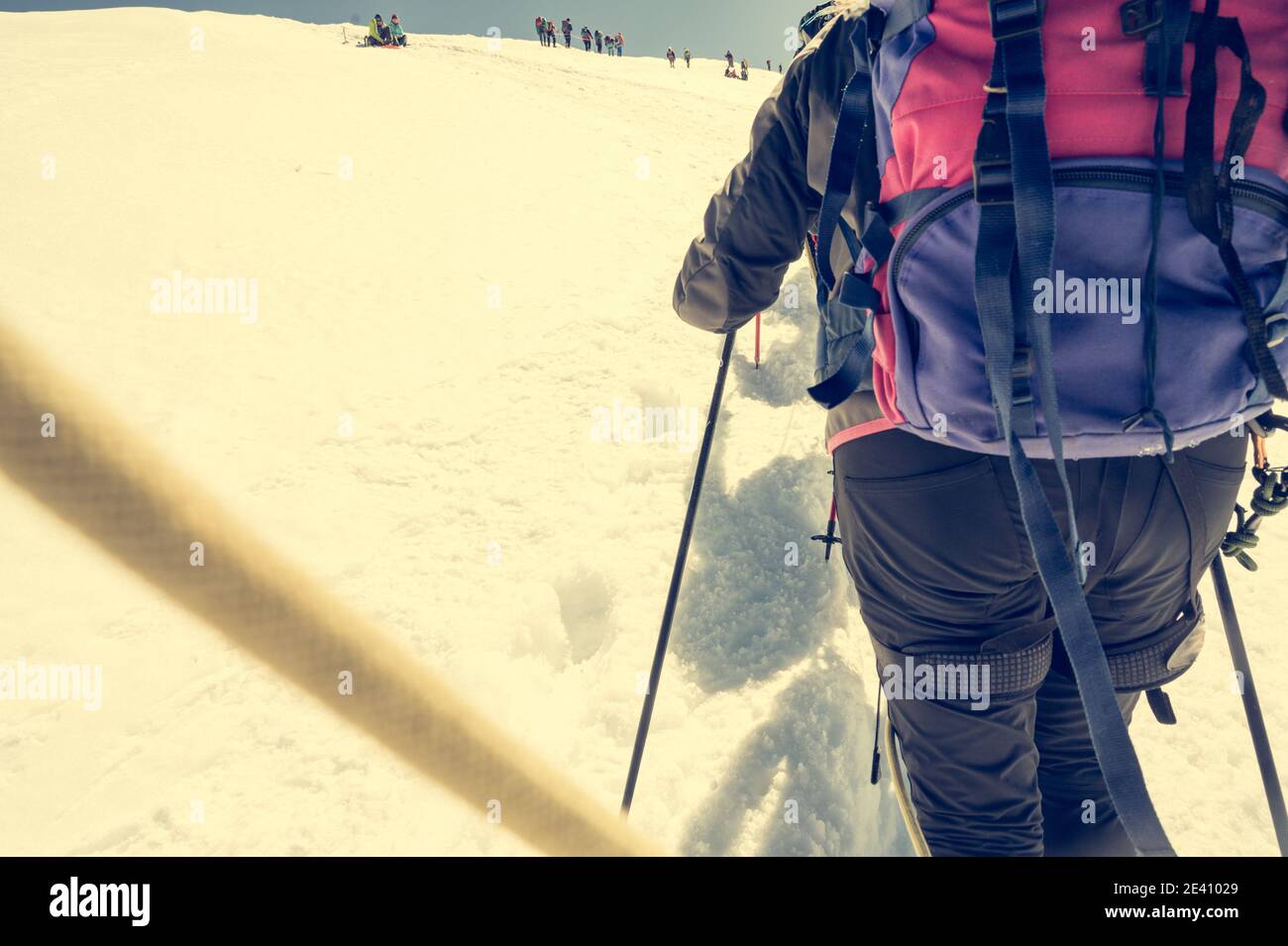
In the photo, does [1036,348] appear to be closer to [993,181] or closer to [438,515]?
[993,181]

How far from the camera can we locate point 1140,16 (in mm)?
969

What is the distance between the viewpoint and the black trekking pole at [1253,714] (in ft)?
5.78

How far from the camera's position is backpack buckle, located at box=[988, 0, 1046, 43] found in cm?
96

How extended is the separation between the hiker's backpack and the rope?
39.7 inches

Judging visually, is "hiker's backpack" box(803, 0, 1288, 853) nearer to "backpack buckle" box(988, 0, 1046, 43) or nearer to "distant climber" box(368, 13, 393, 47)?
"backpack buckle" box(988, 0, 1046, 43)

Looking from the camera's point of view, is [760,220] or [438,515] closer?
[760,220]

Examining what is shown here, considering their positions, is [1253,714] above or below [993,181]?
below

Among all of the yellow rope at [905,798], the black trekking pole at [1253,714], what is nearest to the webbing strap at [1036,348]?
the yellow rope at [905,798]

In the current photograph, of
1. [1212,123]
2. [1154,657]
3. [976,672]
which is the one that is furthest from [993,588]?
[1212,123]

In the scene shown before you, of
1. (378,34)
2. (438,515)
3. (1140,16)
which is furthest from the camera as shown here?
(378,34)

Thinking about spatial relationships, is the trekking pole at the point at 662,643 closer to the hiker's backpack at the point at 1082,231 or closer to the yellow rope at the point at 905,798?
the yellow rope at the point at 905,798

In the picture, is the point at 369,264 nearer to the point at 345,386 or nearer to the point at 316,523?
the point at 345,386

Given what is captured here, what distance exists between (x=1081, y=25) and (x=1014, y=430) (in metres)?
0.66

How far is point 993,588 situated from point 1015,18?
3.41ft
